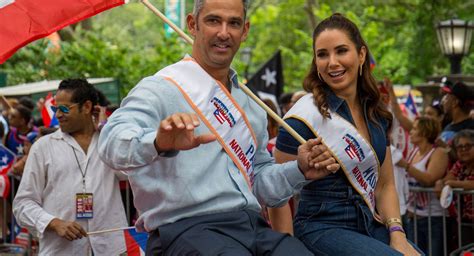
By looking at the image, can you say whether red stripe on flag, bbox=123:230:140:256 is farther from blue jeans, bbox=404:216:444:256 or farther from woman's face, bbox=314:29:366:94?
blue jeans, bbox=404:216:444:256

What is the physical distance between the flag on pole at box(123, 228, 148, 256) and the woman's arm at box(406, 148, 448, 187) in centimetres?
388

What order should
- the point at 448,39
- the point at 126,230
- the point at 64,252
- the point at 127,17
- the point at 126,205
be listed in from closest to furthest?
the point at 126,230
the point at 64,252
the point at 126,205
the point at 448,39
the point at 127,17

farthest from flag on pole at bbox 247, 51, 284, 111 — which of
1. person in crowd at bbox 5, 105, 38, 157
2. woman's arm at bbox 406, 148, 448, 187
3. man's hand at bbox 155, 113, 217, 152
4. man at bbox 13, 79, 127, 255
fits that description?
man's hand at bbox 155, 113, 217, 152

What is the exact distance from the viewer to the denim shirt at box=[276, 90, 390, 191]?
5168 millimetres

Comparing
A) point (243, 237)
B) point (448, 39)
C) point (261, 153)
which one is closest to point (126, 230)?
point (261, 153)

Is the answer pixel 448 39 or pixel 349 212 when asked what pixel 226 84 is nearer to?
pixel 349 212

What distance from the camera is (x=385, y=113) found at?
550 centimetres

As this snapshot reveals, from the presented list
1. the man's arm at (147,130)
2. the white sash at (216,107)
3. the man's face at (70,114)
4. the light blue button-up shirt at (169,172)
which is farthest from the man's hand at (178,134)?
the man's face at (70,114)

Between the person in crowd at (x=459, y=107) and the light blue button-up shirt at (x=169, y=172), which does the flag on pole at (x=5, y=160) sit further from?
the light blue button-up shirt at (x=169, y=172)

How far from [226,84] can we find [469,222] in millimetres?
4748

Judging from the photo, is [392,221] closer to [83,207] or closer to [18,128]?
[83,207]

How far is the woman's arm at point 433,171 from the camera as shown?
937 cm

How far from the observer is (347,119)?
17.4 ft

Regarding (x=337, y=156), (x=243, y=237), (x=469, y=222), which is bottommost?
(x=469, y=222)
